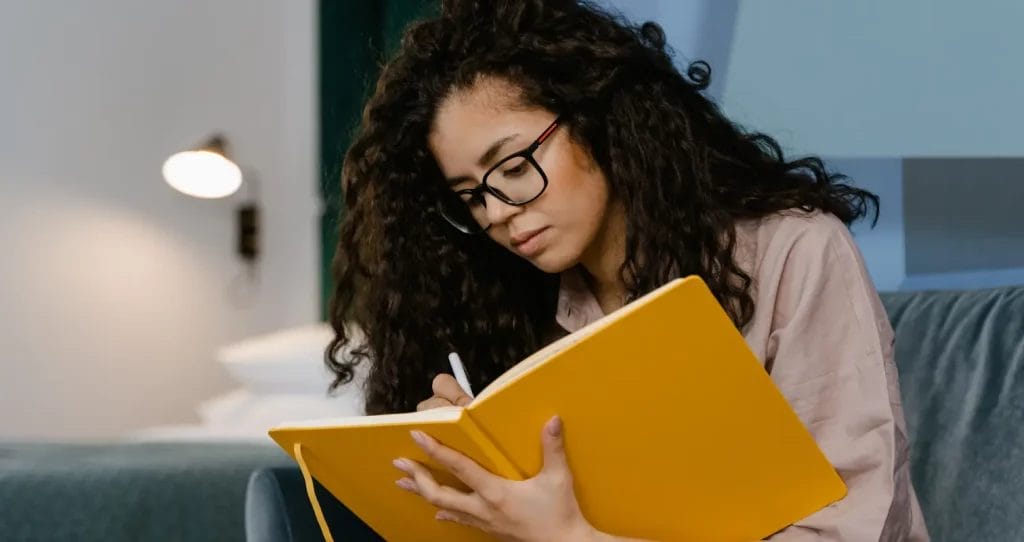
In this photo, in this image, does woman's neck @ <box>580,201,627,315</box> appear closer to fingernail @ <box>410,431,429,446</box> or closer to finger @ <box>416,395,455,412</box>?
finger @ <box>416,395,455,412</box>

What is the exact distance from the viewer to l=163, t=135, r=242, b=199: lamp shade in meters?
2.09

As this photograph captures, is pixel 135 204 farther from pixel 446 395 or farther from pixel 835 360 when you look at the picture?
pixel 835 360

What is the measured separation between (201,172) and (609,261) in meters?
1.35

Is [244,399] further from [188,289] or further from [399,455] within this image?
[399,455]

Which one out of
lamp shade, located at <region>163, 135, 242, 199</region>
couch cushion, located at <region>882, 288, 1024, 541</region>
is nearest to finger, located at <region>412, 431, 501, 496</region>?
couch cushion, located at <region>882, 288, 1024, 541</region>

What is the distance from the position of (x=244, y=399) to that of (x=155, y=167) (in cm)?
65

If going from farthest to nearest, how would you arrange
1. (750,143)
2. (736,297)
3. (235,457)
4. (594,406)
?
(235,457), (750,143), (736,297), (594,406)

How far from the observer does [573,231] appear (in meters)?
0.92

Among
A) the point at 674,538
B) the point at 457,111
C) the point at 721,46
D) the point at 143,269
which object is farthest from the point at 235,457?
the point at 143,269

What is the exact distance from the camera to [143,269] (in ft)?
7.33

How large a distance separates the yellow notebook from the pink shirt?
0.07m

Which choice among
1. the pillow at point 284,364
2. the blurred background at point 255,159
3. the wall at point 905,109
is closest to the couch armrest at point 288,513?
the blurred background at point 255,159

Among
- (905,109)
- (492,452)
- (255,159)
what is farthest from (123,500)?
(255,159)

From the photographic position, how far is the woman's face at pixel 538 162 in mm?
902
